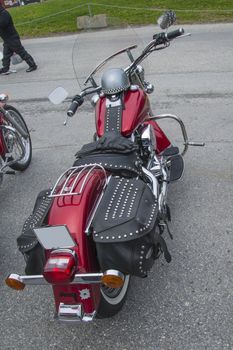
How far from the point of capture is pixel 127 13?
1208 cm

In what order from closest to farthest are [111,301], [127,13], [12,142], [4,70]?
[111,301] < [12,142] < [4,70] < [127,13]

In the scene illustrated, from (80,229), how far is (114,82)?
4.86ft

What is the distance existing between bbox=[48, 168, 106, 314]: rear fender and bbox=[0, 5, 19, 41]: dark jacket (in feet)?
21.4

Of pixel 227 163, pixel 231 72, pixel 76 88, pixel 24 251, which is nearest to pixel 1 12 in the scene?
pixel 76 88

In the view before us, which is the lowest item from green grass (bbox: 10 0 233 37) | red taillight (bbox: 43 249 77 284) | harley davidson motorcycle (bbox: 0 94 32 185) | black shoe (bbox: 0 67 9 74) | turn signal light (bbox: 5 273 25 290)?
green grass (bbox: 10 0 233 37)

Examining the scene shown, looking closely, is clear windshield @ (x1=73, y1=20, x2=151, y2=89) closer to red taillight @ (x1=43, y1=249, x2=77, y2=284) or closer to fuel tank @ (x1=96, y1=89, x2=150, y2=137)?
fuel tank @ (x1=96, y1=89, x2=150, y2=137)

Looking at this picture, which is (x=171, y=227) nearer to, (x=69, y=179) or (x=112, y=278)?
(x=69, y=179)

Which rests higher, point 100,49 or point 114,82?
point 114,82

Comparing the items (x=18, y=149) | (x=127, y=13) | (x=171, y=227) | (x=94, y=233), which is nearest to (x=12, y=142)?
(x=18, y=149)

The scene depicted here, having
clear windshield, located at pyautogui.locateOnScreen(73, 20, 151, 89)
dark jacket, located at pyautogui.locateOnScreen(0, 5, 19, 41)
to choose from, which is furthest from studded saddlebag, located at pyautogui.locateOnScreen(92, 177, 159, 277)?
dark jacket, located at pyautogui.locateOnScreen(0, 5, 19, 41)

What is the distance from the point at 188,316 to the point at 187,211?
1.18m

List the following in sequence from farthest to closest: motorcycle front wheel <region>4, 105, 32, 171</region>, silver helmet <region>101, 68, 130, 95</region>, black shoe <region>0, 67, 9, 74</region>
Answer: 1. black shoe <region>0, 67, 9, 74</region>
2. motorcycle front wheel <region>4, 105, 32, 171</region>
3. silver helmet <region>101, 68, 130, 95</region>

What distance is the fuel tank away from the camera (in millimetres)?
3324

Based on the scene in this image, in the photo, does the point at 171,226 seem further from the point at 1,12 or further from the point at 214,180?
the point at 1,12
